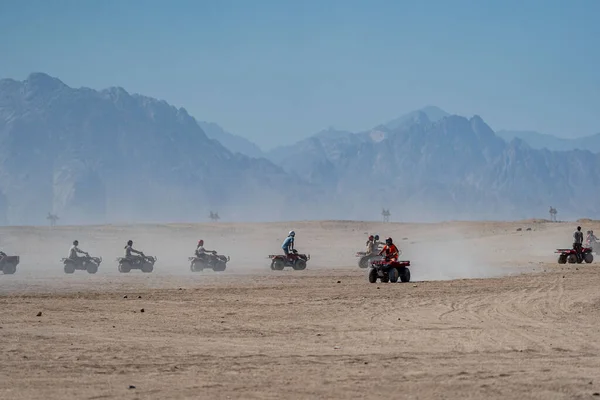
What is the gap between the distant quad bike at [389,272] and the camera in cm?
3028

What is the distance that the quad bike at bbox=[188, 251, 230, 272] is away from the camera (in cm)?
4306

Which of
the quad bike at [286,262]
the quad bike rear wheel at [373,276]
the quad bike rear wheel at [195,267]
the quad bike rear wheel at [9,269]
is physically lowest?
the quad bike rear wheel at [373,276]

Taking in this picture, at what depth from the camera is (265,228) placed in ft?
369

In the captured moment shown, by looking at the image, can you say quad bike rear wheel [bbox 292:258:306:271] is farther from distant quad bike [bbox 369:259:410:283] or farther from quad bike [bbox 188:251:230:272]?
distant quad bike [bbox 369:259:410:283]

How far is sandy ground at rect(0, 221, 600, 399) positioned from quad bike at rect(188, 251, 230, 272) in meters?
7.46

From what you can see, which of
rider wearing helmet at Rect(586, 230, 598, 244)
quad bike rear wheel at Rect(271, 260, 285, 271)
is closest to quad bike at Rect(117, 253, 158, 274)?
quad bike rear wheel at Rect(271, 260, 285, 271)

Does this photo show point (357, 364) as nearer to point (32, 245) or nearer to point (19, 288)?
point (19, 288)

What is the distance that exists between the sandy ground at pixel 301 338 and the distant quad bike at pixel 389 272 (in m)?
0.62

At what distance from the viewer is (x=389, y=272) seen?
30.4 m

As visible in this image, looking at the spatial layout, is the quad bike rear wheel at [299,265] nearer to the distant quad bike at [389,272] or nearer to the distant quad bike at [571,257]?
the distant quad bike at [571,257]

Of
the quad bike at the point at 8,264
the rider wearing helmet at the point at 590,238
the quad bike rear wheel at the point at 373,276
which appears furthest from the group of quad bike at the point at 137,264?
the rider wearing helmet at the point at 590,238

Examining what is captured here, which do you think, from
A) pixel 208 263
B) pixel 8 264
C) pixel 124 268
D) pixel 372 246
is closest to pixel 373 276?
pixel 372 246

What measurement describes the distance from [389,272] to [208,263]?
1460 centimetres

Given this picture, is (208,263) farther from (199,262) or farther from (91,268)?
(91,268)
